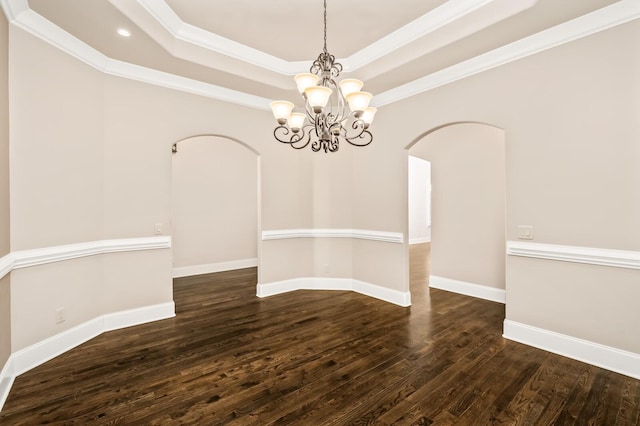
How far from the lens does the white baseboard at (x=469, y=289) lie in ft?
14.6

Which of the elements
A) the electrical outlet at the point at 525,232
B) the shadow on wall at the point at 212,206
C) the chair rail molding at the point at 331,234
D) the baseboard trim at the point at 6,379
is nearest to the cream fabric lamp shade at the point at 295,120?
the chair rail molding at the point at 331,234


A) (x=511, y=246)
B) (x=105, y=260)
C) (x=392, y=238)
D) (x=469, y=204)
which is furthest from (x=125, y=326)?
(x=469, y=204)

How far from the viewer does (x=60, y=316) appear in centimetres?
298

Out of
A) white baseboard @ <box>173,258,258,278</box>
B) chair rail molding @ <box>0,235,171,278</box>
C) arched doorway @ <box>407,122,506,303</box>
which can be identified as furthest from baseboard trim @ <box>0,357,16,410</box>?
arched doorway @ <box>407,122,506,303</box>

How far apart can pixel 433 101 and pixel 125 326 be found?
4643mm

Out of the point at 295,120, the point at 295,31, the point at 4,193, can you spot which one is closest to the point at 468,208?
the point at 295,120

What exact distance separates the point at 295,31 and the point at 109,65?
6.96ft

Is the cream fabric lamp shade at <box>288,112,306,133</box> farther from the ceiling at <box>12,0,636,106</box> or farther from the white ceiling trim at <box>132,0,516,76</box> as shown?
the white ceiling trim at <box>132,0,516,76</box>

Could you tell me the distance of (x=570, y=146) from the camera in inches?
112

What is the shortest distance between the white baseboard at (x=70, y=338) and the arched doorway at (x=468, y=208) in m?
4.00

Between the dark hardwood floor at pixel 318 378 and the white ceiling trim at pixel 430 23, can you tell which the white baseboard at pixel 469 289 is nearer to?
the dark hardwood floor at pixel 318 378

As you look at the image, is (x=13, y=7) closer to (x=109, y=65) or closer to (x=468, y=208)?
(x=109, y=65)

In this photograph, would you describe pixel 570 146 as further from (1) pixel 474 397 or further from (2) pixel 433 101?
(1) pixel 474 397

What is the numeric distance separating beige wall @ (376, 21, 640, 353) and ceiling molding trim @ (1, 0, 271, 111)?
3.10 meters
